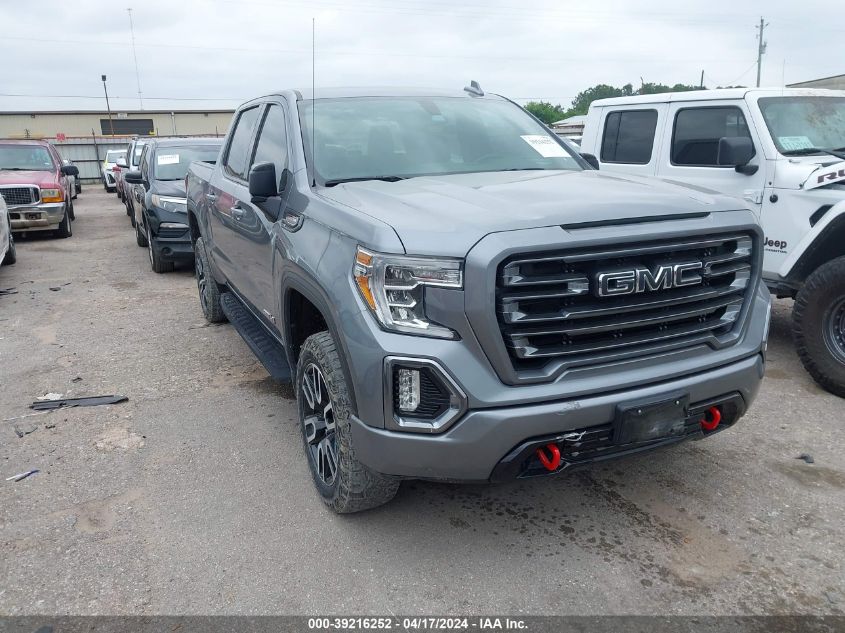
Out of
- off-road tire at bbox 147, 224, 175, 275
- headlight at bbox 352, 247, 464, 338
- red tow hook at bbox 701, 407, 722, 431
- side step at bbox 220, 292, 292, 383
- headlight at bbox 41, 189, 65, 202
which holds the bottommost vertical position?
off-road tire at bbox 147, 224, 175, 275

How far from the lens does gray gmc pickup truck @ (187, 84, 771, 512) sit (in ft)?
8.23

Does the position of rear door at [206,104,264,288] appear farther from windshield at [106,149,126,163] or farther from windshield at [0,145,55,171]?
windshield at [106,149,126,163]

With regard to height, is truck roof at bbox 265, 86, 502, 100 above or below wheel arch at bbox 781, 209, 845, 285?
above

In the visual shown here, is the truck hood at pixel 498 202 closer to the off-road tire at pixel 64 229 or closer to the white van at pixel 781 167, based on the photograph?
the white van at pixel 781 167

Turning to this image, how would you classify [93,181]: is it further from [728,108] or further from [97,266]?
[728,108]

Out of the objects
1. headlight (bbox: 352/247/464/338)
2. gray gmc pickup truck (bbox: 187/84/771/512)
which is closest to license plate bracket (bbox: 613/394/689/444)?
gray gmc pickup truck (bbox: 187/84/771/512)

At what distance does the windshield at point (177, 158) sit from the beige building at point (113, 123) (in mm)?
37855

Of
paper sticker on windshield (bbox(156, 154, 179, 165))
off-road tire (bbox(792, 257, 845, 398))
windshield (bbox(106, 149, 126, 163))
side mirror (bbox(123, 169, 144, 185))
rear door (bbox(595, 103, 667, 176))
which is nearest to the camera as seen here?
off-road tire (bbox(792, 257, 845, 398))

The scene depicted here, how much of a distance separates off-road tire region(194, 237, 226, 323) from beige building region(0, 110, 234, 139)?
41987 mm

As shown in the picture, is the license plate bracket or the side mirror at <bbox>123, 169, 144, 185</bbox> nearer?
the license plate bracket

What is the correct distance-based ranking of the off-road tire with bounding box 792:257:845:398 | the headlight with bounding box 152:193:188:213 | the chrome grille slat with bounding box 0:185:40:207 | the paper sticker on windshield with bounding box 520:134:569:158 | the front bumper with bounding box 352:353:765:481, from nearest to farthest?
the front bumper with bounding box 352:353:765:481, the paper sticker on windshield with bounding box 520:134:569:158, the off-road tire with bounding box 792:257:845:398, the headlight with bounding box 152:193:188:213, the chrome grille slat with bounding box 0:185:40:207

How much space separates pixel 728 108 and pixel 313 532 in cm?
482

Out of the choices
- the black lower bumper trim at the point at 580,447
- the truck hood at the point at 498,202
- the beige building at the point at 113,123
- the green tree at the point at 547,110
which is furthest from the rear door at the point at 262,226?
the green tree at the point at 547,110

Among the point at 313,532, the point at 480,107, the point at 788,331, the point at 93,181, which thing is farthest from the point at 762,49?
the point at 93,181
